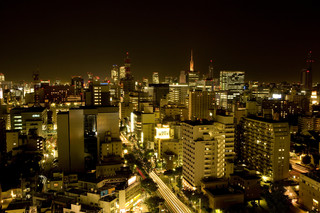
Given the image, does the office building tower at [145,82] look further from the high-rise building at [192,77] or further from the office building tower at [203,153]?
the office building tower at [203,153]

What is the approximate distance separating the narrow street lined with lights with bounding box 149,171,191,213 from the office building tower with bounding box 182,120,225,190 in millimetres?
1094

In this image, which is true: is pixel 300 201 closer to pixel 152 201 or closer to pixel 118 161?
pixel 152 201

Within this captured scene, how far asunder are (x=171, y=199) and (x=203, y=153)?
8.83 feet

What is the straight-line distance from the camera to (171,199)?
1313 centimetres

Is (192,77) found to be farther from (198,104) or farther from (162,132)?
(162,132)

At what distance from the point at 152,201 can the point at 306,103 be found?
1272 inches

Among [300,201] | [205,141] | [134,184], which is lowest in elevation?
[300,201]

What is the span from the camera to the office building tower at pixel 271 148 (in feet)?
50.4

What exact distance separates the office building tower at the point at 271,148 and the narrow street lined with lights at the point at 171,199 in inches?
228

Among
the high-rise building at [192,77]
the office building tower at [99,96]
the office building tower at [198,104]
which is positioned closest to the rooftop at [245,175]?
the office building tower at [198,104]

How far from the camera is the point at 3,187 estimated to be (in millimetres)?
13477

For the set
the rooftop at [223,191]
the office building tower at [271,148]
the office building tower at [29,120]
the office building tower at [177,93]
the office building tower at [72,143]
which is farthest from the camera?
the office building tower at [177,93]

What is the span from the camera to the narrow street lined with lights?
12.1m

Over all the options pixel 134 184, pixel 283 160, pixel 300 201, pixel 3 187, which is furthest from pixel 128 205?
pixel 283 160
